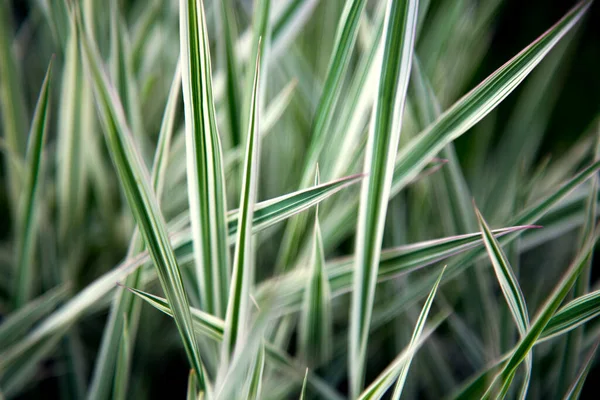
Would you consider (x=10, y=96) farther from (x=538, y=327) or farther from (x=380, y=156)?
(x=538, y=327)

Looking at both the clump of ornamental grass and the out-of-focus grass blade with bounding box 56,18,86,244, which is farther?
the out-of-focus grass blade with bounding box 56,18,86,244

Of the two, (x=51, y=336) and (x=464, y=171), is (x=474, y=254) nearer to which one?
(x=464, y=171)

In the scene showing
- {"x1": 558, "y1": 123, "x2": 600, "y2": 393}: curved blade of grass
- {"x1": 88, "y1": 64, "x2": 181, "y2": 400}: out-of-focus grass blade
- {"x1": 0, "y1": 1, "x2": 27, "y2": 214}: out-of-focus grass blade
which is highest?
{"x1": 0, "y1": 1, "x2": 27, "y2": 214}: out-of-focus grass blade

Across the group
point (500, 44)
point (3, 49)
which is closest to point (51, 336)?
point (3, 49)

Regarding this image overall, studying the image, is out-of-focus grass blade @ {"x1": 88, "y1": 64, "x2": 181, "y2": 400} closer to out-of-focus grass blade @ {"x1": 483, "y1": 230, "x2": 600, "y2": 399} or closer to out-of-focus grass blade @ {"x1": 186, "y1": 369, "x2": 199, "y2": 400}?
out-of-focus grass blade @ {"x1": 186, "y1": 369, "x2": 199, "y2": 400}

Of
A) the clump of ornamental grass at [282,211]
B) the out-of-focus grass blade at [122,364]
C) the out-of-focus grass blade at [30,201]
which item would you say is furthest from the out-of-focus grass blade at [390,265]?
the out-of-focus grass blade at [30,201]

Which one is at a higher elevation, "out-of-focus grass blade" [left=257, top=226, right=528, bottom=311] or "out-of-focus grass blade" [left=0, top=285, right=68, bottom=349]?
"out-of-focus grass blade" [left=0, top=285, right=68, bottom=349]

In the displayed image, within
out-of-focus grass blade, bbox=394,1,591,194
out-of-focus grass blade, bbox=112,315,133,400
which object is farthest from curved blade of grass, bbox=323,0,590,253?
out-of-focus grass blade, bbox=112,315,133,400
